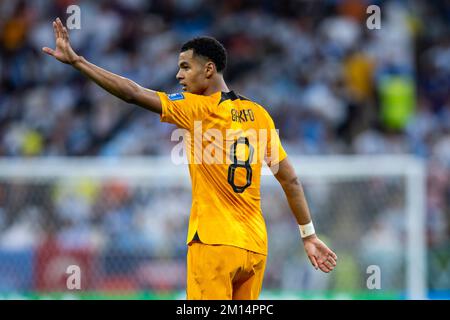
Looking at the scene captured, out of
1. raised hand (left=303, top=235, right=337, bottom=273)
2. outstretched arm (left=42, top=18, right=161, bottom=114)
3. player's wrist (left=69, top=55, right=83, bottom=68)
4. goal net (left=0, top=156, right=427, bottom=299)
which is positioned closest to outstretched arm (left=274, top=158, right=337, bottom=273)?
raised hand (left=303, top=235, right=337, bottom=273)

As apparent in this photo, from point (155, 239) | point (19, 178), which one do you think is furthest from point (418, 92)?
point (19, 178)

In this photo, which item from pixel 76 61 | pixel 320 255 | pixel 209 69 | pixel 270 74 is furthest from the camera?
pixel 270 74

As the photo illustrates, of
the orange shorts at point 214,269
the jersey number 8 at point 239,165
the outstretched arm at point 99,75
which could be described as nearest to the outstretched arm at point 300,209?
the jersey number 8 at point 239,165

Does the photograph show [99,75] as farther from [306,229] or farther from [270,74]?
[270,74]

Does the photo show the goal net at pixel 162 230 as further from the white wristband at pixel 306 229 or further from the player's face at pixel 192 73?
the player's face at pixel 192 73

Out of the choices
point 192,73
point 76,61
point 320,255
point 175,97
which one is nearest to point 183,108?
point 175,97

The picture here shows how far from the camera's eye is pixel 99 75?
504cm

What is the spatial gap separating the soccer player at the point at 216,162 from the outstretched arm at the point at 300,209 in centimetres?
18

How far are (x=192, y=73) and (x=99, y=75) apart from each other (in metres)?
Result: 0.60

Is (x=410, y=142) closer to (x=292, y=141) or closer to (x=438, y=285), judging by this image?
(x=292, y=141)

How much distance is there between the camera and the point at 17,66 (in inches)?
576

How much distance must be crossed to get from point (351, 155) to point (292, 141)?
2.72 feet

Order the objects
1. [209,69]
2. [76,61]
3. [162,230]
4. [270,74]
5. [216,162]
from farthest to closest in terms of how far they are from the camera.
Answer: [270,74]
[162,230]
[209,69]
[216,162]
[76,61]

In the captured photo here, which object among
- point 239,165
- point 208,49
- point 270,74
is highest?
point 270,74
